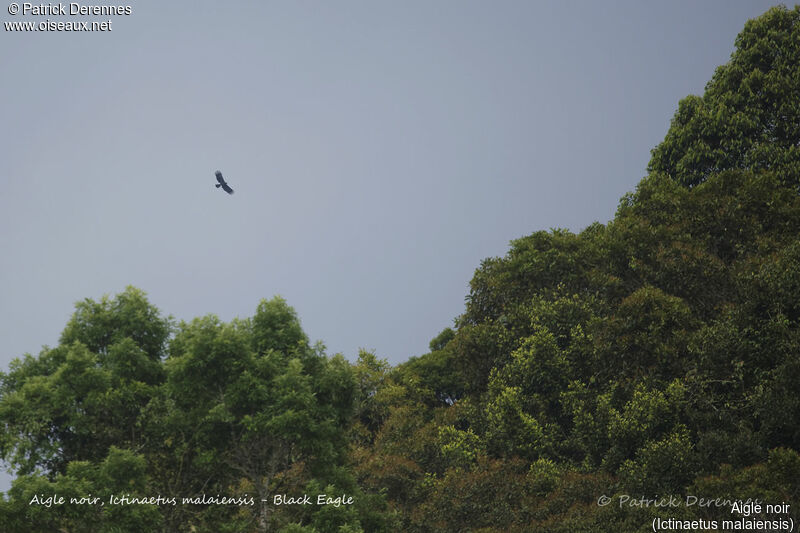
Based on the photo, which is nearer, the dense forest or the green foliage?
the dense forest

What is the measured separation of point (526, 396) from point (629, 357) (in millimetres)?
4123

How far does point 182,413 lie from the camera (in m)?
18.7

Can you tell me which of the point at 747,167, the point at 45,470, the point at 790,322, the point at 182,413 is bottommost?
the point at 45,470

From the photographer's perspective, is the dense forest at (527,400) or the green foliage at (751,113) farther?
the green foliage at (751,113)

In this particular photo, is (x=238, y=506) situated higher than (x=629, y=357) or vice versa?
(x=629, y=357)

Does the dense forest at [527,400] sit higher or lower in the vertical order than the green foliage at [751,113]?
lower

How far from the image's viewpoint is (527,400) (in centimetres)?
2583

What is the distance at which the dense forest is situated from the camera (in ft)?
59.0

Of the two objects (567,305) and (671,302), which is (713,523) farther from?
(567,305)

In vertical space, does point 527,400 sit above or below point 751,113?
below

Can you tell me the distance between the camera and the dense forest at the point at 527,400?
17969 mm

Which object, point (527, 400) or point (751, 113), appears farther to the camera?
point (751, 113)

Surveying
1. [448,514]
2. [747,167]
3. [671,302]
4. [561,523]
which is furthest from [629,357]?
[747,167]

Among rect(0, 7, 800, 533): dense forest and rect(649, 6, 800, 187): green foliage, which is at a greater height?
rect(649, 6, 800, 187): green foliage
